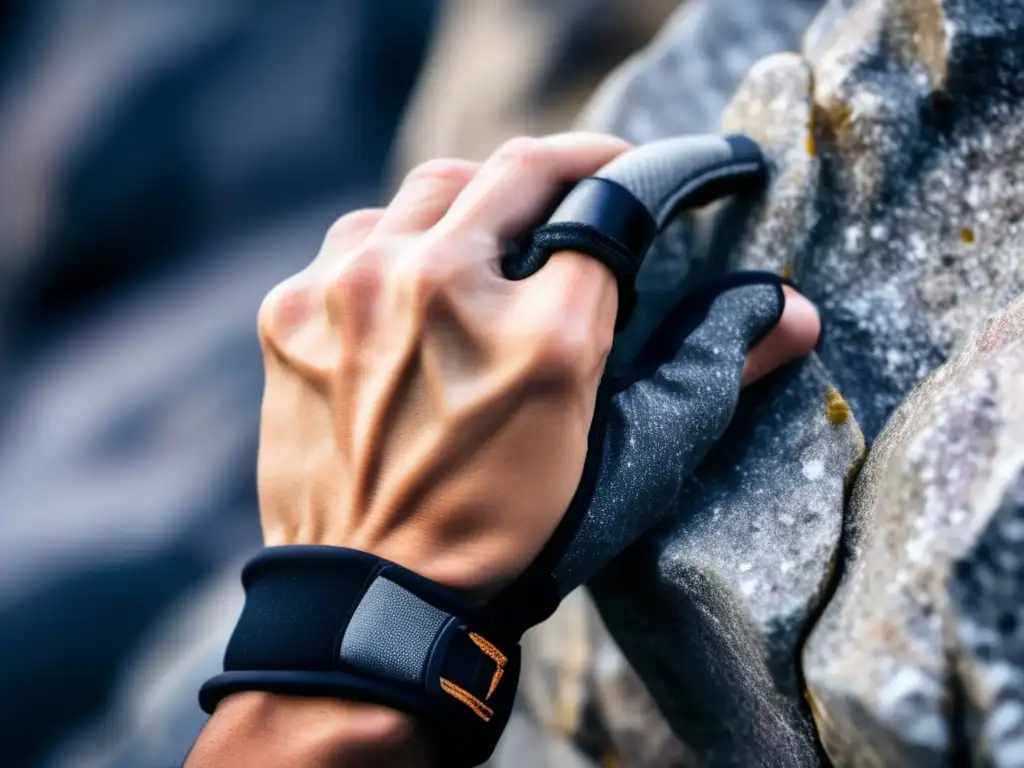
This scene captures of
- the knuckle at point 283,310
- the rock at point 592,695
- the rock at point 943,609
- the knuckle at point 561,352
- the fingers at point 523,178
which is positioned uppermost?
the knuckle at point 283,310

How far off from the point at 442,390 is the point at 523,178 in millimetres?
222

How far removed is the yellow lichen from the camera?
25.8 inches

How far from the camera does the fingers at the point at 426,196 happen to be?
690 mm

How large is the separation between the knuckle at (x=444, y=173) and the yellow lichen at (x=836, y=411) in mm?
377

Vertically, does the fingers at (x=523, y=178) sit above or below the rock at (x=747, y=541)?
above

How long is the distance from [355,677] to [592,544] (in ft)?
0.63

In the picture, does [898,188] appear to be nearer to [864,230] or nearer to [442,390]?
[864,230]

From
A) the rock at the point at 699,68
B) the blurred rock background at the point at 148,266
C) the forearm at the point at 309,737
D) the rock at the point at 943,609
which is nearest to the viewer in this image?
the rock at the point at 943,609

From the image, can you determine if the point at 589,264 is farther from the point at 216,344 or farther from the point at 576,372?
the point at 216,344

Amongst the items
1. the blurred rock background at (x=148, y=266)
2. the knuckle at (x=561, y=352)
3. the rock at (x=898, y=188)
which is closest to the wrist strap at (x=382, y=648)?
the knuckle at (x=561, y=352)

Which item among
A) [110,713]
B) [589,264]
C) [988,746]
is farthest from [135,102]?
[988,746]

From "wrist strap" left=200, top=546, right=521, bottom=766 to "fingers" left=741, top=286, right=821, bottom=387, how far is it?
308 mm

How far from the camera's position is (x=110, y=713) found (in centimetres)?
205

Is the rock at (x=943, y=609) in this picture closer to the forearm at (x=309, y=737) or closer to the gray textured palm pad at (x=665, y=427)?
the gray textured palm pad at (x=665, y=427)
